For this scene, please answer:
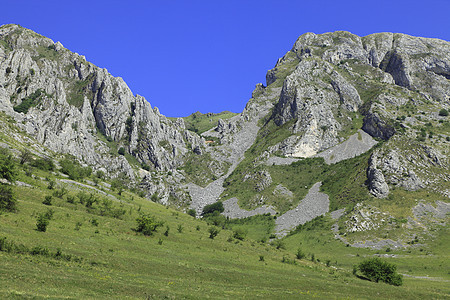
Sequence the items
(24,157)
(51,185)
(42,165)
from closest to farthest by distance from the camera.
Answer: (51,185)
(24,157)
(42,165)

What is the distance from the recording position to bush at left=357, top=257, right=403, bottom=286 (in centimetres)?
5899

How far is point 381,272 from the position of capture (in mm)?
60344

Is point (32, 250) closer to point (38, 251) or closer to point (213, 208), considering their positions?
point (38, 251)

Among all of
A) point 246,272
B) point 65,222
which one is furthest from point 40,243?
point 246,272

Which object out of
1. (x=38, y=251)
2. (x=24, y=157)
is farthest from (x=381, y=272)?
(x=24, y=157)

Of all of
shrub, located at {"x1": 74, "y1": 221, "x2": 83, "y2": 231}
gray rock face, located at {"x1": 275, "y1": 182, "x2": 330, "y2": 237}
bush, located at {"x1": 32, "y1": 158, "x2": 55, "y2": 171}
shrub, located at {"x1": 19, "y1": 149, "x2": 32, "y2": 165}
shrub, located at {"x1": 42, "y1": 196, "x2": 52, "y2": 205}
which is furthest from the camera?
gray rock face, located at {"x1": 275, "y1": 182, "x2": 330, "y2": 237}

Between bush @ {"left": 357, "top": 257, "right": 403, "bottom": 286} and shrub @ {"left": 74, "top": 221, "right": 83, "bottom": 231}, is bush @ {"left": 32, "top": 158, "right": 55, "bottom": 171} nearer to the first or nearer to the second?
shrub @ {"left": 74, "top": 221, "right": 83, "bottom": 231}

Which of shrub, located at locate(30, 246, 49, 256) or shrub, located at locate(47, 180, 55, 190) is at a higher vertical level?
shrub, located at locate(47, 180, 55, 190)

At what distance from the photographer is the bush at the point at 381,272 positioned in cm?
5899

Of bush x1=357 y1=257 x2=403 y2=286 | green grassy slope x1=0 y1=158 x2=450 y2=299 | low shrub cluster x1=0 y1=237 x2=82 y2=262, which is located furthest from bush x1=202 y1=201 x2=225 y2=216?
low shrub cluster x1=0 y1=237 x2=82 y2=262

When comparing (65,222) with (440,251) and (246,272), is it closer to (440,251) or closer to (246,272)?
(246,272)

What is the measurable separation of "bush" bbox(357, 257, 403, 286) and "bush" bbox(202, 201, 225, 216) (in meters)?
119

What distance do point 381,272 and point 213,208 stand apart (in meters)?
128

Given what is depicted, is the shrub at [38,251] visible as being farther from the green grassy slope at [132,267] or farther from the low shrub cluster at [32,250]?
the green grassy slope at [132,267]
